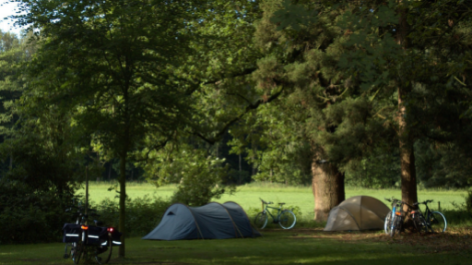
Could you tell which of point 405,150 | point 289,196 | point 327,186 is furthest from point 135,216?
point 289,196

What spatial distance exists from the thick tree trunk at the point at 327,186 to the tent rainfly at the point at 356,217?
5.61ft

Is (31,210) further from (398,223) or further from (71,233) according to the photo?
(398,223)

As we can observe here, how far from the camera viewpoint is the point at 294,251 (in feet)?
40.5

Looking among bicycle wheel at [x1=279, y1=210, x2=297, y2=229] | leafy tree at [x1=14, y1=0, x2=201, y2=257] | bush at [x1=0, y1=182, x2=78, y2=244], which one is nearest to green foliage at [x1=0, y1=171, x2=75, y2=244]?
bush at [x1=0, y1=182, x2=78, y2=244]

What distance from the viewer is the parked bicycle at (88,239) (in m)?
9.31

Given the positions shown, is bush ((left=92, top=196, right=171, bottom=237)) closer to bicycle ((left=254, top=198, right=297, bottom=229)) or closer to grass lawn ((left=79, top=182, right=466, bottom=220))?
bicycle ((left=254, top=198, right=297, bottom=229))

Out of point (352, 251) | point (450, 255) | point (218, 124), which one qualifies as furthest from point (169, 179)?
point (450, 255)

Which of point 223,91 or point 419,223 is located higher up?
point 223,91

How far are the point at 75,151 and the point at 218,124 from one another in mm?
9633

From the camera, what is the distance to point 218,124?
68.9ft

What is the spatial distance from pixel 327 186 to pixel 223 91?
567 centimetres

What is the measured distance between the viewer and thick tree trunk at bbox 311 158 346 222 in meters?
19.3

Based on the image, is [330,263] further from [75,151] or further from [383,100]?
[383,100]

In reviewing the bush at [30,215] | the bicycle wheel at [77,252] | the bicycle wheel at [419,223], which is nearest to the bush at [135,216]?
the bush at [30,215]
